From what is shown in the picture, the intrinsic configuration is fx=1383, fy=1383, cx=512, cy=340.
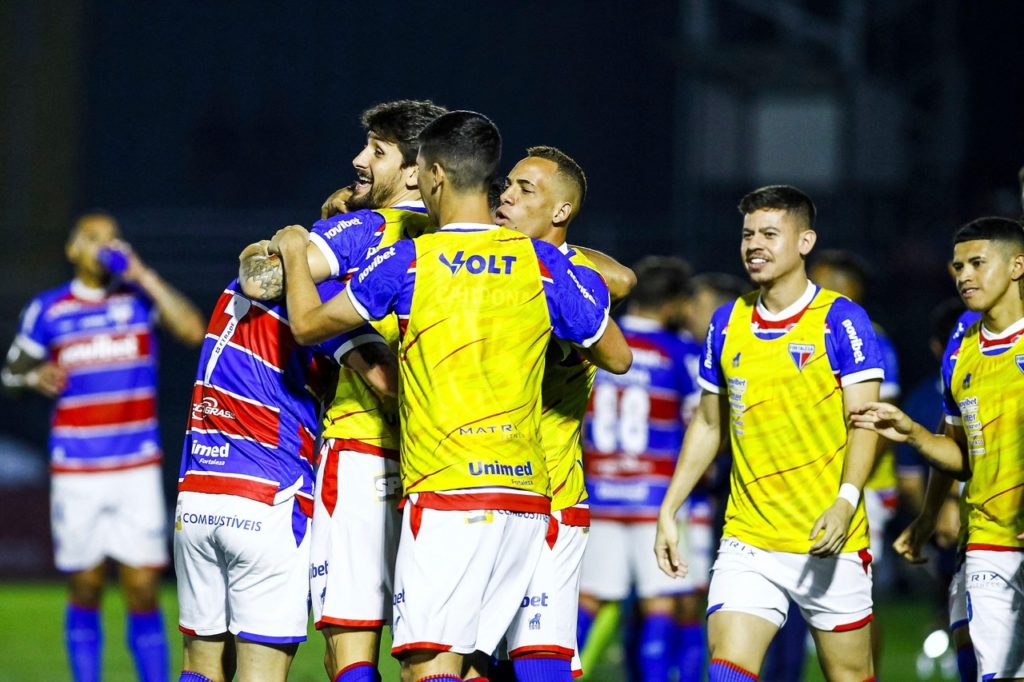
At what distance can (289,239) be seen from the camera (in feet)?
14.0

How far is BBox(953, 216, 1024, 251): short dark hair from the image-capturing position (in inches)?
198

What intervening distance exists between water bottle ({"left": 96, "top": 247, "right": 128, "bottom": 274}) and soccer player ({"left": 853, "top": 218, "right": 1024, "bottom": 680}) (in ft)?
14.6

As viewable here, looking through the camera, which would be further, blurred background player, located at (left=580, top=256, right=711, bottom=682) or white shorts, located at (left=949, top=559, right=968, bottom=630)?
blurred background player, located at (left=580, top=256, right=711, bottom=682)

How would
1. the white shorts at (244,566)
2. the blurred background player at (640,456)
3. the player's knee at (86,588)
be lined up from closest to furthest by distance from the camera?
the white shorts at (244,566) → the player's knee at (86,588) → the blurred background player at (640,456)

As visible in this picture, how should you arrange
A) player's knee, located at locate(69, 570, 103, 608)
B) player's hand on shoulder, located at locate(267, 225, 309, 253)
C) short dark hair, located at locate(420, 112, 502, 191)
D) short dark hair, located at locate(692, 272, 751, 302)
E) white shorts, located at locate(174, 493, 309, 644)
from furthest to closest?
1. short dark hair, located at locate(692, 272, 751, 302)
2. player's knee, located at locate(69, 570, 103, 608)
3. white shorts, located at locate(174, 493, 309, 644)
4. player's hand on shoulder, located at locate(267, 225, 309, 253)
5. short dark hair, located at locate(420, 112, 502, 191)

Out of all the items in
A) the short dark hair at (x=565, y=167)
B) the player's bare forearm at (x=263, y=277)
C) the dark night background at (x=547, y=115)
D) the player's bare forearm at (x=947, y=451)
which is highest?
the dark night background at (x=547, y=115)

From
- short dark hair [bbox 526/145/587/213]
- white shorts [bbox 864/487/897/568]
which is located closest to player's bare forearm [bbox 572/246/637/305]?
short dark hair [bbox 526/145/587/213]


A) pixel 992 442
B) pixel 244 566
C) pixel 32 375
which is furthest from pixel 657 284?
pixel 244 566

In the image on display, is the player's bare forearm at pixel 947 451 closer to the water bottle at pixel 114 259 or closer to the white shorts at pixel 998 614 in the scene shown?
the white shorts at pixel 998 614

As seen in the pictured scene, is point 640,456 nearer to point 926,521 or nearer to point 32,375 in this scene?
point 926,521

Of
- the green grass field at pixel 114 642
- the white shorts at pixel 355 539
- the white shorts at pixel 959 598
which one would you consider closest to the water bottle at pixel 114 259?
the green grass field at pixel 114 642

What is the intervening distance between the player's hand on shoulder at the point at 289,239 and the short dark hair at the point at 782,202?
69.5 inches

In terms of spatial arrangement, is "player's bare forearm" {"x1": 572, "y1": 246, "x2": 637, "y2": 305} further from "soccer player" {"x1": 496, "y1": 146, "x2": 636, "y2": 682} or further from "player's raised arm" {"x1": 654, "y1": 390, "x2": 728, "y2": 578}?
"player's raised arm" {"x1": 654, "y1": 390, "x2": 728, "y2": 578}

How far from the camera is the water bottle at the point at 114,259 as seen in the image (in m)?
7.52
